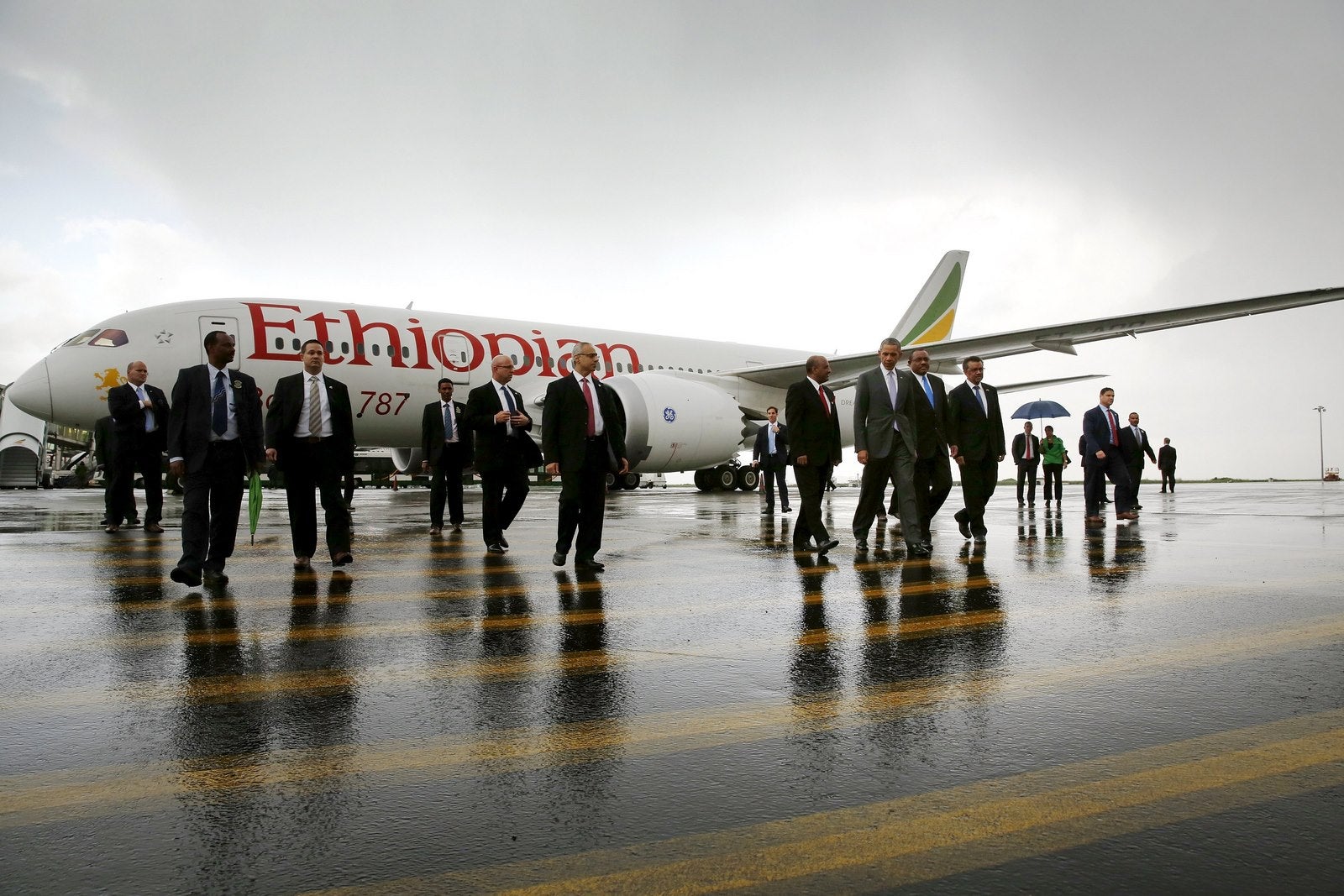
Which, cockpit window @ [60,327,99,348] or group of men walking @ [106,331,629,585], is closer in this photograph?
group of men walking @ [106,331,629,585]

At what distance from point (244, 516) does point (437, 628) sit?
9714 millimetres

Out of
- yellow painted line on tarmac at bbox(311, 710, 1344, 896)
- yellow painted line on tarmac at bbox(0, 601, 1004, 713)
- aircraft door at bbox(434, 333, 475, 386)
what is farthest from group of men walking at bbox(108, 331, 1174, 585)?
aircraft door at bbox(434, 333, 475, 386)

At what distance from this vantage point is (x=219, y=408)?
5750mm

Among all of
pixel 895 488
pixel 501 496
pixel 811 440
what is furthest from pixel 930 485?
pixel 501 496

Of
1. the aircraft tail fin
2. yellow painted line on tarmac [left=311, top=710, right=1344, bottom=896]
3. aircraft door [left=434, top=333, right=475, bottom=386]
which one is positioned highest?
the aircraft tail fin

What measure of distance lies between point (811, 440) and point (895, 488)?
927 mm

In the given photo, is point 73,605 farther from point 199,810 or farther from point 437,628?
point 199,810

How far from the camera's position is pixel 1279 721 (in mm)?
2652

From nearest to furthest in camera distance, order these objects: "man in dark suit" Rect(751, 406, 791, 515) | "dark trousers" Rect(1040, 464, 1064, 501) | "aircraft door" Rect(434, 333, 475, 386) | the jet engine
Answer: "man in dark suit" Rect(751, 406, 791, 515) < the jet engine < "aircraft door" Rect(434, 333, 475, 386) < "dark trousers" Rect(1040, 464, 1064, 501)

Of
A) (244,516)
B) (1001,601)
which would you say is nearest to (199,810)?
(1001,601)

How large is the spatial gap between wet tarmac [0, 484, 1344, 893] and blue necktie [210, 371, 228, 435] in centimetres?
108

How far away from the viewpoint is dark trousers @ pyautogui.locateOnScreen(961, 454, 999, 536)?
327 inches

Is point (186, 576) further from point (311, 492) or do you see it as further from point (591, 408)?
point (591, 408)

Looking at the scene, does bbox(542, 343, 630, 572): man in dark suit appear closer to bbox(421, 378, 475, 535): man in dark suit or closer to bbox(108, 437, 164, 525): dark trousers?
bbox(421, 378, 475, 535): man in dark suit
